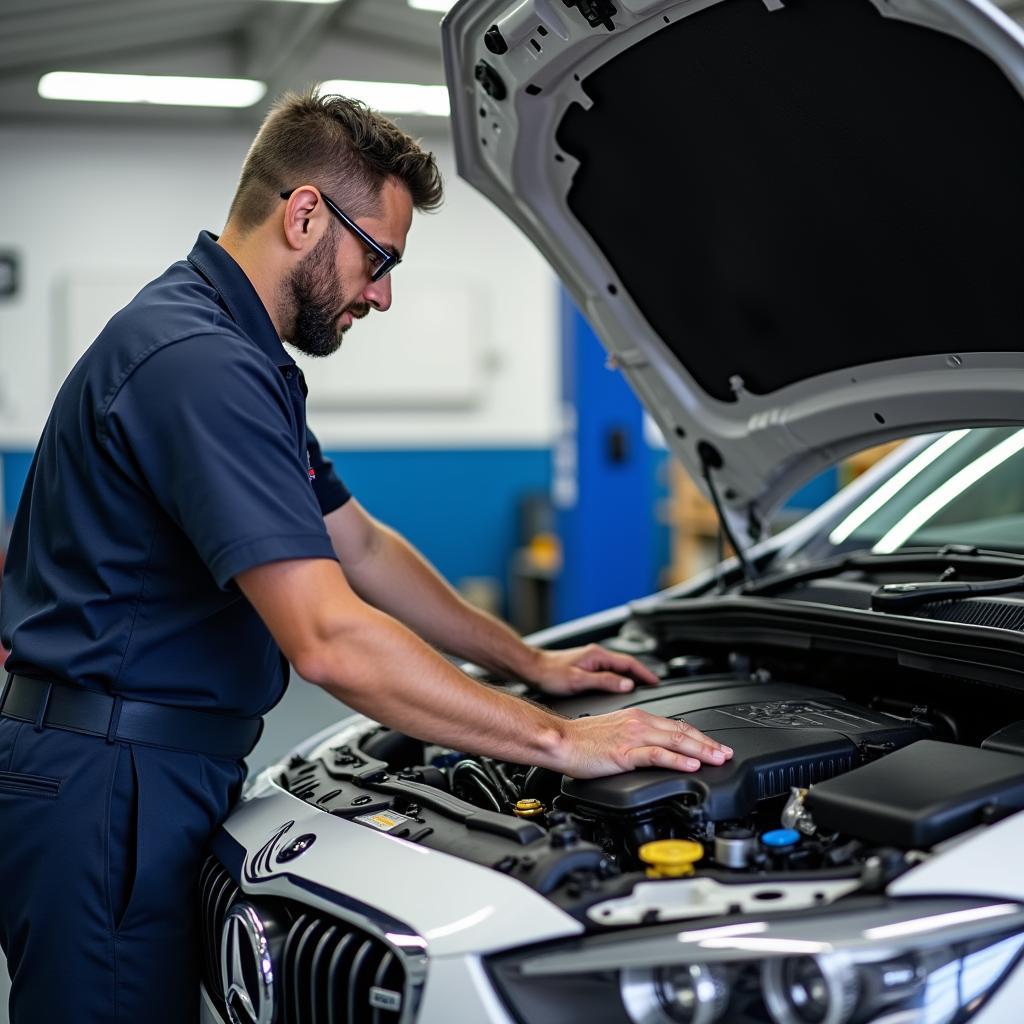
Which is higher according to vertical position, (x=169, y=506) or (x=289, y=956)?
(x=169, y=506)

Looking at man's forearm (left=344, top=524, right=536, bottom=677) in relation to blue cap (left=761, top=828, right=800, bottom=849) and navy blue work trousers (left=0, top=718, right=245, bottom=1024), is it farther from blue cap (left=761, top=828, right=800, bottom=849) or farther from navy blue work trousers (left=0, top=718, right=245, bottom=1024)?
blue cap (left=761, top=828, right=800, bottom=849)

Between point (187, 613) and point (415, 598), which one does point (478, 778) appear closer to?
point (187, 613)

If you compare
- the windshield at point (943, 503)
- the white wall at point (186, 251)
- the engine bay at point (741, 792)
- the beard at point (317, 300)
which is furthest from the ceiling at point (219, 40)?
the engine bay at point (741, 792)

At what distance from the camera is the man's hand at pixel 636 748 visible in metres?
1.51

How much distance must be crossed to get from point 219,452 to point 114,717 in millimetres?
422

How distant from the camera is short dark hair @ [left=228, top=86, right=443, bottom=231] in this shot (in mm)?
1745

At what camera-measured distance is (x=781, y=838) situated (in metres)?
1.36

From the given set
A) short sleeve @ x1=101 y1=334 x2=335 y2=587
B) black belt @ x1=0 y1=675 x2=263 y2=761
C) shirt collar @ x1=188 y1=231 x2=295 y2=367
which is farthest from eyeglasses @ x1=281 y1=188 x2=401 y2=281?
black belt @ x1=0 y1=675 x2=263 y2=761

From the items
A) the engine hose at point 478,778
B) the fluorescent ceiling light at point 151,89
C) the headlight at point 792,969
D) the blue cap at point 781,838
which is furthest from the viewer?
the fluorescent ceiling light at point 151,89

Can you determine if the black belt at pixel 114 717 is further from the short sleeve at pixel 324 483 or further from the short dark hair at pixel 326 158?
the short dark hair at pixel 326 158

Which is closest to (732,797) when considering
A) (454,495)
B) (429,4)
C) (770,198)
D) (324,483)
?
(770,198)

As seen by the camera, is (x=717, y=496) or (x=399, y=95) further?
(x=399, y=95)

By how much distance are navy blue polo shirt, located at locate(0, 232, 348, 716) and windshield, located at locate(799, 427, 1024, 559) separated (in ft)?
4.23

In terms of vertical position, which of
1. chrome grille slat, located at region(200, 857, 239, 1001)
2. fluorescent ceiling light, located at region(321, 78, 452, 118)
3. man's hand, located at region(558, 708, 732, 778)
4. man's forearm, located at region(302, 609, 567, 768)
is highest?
fluorescent ceiling light, located at region(321, 78, 452, 118)
